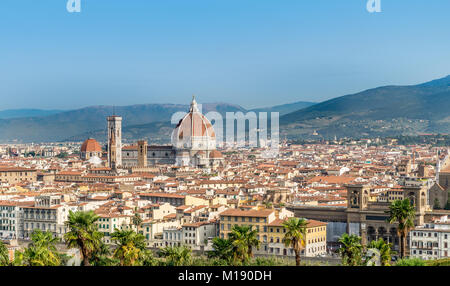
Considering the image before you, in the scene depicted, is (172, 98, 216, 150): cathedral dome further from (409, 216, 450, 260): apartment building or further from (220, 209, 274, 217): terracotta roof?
(409, 216, 450, 260): apartment building

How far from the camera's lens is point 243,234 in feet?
59.2

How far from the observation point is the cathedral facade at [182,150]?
63.8 m

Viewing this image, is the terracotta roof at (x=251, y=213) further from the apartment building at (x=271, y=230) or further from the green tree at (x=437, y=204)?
the green tree at (x=437, y=204)

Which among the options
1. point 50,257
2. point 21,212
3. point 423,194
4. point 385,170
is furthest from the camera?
point 385,170

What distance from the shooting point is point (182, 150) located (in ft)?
210

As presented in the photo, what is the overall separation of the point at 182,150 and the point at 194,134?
1.64 meters

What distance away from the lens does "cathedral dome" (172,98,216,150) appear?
64.2 m

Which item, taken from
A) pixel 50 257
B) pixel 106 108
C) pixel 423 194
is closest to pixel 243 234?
pixel 50 257

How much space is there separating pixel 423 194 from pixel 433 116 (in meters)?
125

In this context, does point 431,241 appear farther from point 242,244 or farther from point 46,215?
point 46,215

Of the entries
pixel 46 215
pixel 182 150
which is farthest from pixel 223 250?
pixel 182 150

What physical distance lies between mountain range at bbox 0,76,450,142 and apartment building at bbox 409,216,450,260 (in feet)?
307
